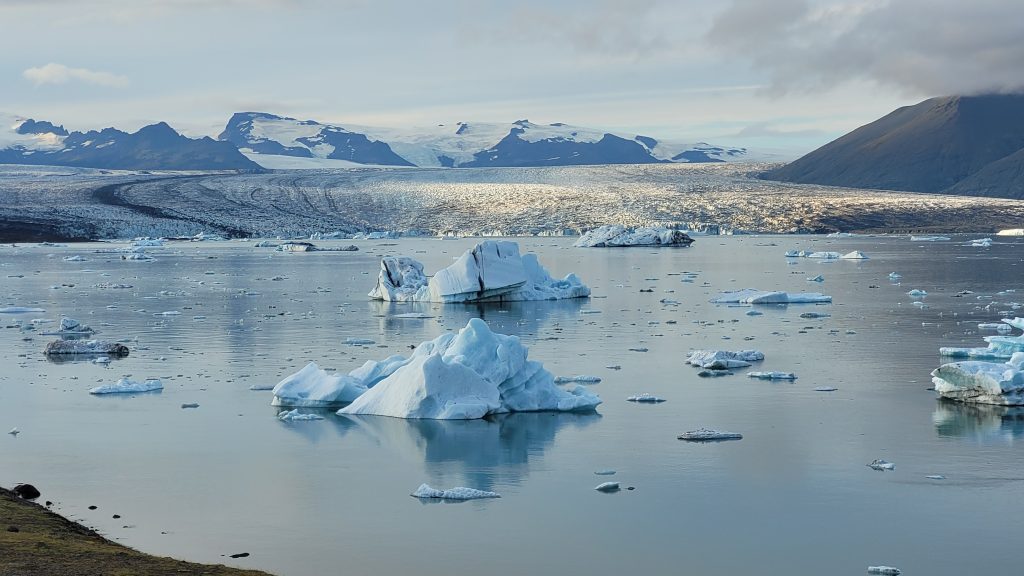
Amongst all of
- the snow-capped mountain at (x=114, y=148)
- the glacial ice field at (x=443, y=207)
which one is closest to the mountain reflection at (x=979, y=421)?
the glacial ice field at (x=443, y=207)

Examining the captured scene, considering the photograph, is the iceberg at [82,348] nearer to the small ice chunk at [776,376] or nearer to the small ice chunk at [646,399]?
the small ice chunk at [646,399]

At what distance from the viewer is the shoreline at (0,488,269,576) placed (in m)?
7.16

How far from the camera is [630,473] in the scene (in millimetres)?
11266

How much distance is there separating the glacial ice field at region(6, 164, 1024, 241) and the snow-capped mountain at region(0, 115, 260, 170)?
3023 inches

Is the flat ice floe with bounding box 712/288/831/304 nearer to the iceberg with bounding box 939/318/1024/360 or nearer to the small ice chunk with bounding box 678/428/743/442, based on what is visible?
the iceberg with bounding box 939/318/1024/360

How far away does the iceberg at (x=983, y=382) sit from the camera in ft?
46.7

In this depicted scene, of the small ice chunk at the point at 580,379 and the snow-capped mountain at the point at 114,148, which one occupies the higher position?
the snow-capped mountain at the point at 114,148

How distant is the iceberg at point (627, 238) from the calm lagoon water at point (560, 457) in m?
35.1

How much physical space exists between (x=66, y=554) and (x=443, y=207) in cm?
7545

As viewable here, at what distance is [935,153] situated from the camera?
485 ft

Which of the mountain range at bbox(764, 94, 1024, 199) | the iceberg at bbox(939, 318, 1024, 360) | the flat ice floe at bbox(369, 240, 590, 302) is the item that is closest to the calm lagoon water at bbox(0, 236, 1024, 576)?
the iceberg at bbox(939, 318, 1024, 360)

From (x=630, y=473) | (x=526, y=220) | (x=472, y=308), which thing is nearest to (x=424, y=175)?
(x=526, y=220)

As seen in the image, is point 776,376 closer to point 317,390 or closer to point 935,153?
point 317,390

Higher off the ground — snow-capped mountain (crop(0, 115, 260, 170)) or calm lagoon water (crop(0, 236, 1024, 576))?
snow-capped mountain (crop(0, 115, 260, 170))
